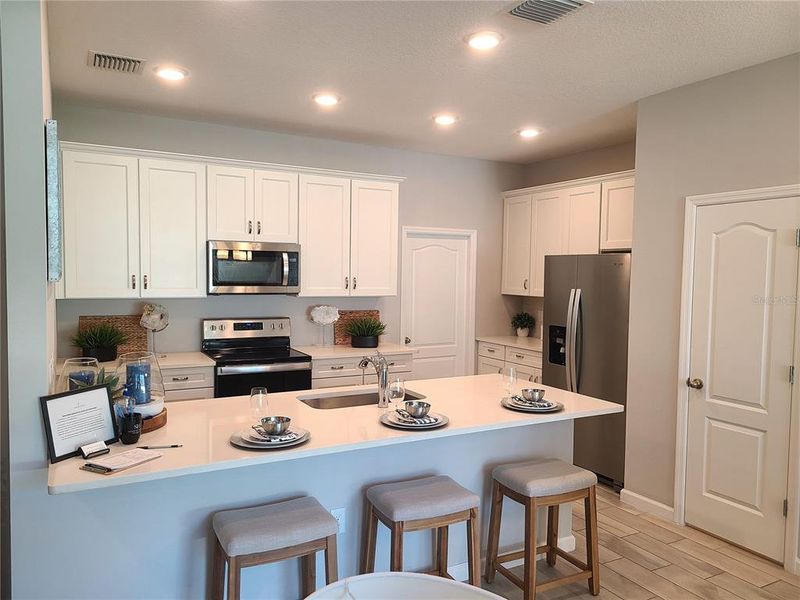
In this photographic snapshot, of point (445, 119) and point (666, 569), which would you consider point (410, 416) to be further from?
point (445, 119)

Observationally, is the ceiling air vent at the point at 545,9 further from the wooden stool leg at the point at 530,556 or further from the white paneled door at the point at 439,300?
the white paneled door at the point at 439,300

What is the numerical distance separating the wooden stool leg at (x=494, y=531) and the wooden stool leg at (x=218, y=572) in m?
1.32

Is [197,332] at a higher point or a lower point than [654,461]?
higher

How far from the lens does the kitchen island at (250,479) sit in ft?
6.73

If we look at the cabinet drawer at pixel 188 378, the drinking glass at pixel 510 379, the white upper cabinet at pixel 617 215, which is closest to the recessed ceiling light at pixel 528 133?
the white upper cabinet at pixel 617 215

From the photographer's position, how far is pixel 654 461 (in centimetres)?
371

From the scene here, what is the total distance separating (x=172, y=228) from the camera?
4.11 m

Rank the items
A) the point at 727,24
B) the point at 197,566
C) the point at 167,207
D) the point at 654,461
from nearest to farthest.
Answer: the point at 197,566 < the point at 727,24 < the point at 654,461 < the point at 167,207

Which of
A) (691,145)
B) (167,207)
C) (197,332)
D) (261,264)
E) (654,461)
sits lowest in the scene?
(654,461)

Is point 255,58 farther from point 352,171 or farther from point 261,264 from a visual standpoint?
point 352,171

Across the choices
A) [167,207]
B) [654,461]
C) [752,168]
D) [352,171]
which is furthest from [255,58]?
[654,461]

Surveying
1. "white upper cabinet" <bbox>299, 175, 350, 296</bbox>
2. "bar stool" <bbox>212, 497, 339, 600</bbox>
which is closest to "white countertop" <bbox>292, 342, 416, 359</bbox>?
"white upper cabinet" <bbox>299, 175, 350, 296</bbox>

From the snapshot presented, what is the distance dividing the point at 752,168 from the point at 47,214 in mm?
3455

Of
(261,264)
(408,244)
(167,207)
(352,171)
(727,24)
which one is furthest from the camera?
(408,244)
